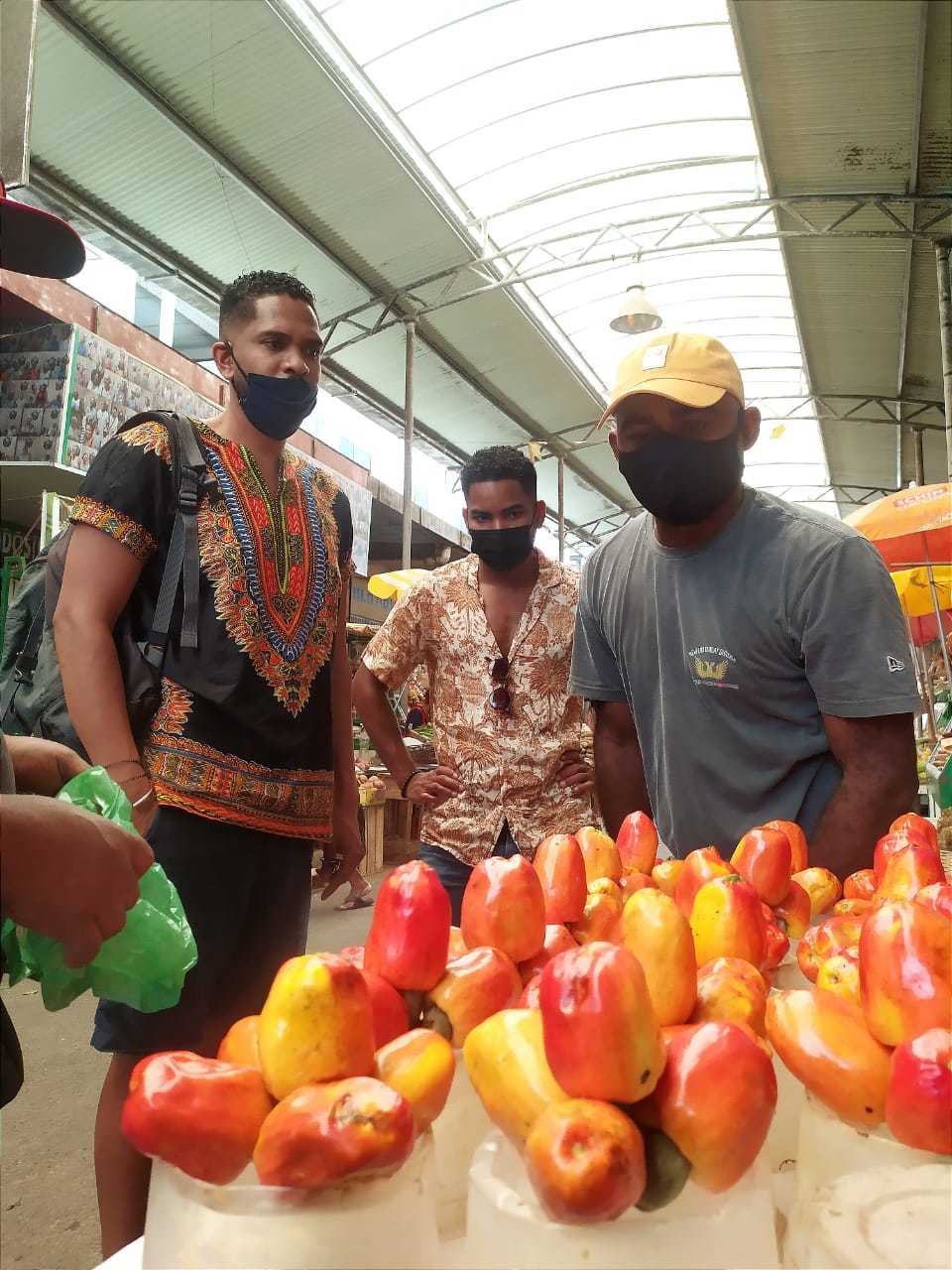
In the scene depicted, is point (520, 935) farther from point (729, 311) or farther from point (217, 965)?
point (729, 311)

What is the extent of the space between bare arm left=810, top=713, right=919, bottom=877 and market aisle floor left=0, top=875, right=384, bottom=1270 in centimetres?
196

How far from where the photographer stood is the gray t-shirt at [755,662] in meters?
1.70

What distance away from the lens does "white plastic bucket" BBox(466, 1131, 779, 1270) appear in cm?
54

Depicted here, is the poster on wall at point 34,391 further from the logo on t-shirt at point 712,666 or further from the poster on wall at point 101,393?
the logo on t-shirt at point 712,666

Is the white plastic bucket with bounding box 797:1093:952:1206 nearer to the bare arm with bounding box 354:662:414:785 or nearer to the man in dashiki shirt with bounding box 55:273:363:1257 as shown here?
the man in dashiki shirt with bounding box 55:273:363:1257

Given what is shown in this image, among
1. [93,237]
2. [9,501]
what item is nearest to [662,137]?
[93,237]

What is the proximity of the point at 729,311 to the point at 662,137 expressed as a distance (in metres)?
4.22

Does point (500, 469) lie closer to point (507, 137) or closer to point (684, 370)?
point (684, 370)

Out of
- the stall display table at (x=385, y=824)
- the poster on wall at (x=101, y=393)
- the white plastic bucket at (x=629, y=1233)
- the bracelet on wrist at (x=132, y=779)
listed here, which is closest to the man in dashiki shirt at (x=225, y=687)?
the bracelet on wrist at (x=132, y=779)

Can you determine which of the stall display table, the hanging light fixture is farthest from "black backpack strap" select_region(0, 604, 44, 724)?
the hanging light fixture

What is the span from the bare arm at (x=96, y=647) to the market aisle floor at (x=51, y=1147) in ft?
4.22

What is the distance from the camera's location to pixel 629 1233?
54 centimetres

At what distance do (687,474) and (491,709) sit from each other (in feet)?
3.33

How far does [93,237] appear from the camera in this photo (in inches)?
322
